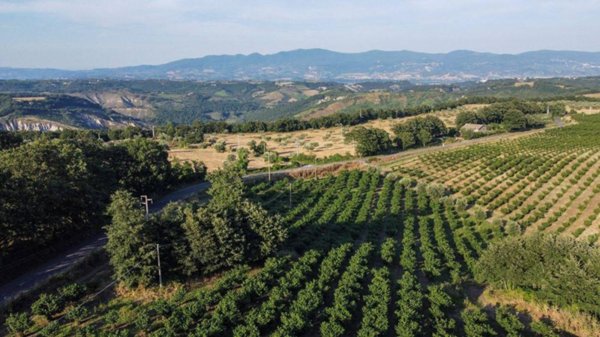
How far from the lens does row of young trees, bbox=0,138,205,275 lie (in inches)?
1258

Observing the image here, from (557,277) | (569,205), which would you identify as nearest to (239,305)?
(557,277)

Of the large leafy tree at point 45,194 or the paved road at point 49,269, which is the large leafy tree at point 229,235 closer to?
the paved road at point 49,269

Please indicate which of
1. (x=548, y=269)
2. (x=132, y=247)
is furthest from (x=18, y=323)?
(x=548, y=269)

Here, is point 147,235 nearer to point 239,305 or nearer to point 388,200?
point 239,305

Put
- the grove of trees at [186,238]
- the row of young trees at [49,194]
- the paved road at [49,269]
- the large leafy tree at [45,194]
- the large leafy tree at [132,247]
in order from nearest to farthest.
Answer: the large leafy tree at [132,247] < the grove of trees at [186,238] < the paved road at [49,269] < the large leafy tree at [45,194] < the row of young trees at [49,194]

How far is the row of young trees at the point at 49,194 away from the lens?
32.0m

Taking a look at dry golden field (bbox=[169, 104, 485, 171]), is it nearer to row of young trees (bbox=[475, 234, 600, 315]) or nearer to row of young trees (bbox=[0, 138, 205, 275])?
row of young trees (bbox=[0, 138, 205, 275])

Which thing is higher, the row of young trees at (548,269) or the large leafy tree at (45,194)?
the large leafy tree at (45,194)

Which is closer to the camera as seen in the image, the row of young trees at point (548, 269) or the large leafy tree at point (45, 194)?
the row of young trees at point (548, 269)

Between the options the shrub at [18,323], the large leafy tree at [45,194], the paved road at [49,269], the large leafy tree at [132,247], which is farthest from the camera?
the large leafy tree at [45,194]

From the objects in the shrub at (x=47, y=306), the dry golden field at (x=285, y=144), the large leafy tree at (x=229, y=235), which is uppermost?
the large leafy tree at (x=229, y=235)

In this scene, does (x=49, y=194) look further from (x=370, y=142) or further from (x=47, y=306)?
(x=370, y=142)

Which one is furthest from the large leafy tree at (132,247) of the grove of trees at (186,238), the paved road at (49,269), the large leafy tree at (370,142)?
the large leafy tree at (370,142)

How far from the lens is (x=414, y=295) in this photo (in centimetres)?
2700
